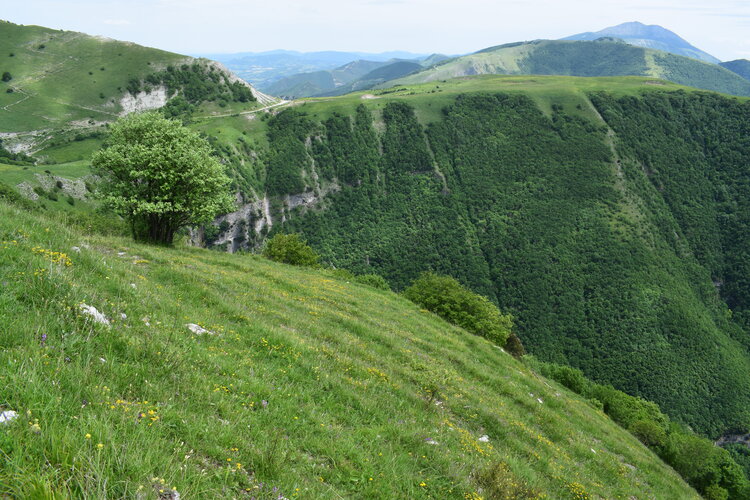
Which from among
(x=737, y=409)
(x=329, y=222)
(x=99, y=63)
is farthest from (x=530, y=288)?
(x=99, y=63)

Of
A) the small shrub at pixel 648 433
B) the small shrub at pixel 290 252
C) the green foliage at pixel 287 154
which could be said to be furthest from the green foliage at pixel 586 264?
the small shrub at pixel 290 252

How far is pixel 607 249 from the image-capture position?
163125 mm

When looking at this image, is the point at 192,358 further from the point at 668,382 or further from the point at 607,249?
the point at 607,249

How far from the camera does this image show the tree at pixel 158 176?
24.9 metres

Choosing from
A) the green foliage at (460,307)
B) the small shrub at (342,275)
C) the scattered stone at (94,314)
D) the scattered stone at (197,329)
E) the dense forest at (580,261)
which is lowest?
the dense forest at (580,261)

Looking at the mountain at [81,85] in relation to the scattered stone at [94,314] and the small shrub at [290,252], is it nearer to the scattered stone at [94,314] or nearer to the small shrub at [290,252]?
the small shrub at [290,252]

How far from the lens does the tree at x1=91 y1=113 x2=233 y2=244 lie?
980 inches

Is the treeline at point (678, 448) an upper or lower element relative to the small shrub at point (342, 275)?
lower

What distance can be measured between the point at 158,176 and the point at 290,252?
986 inches

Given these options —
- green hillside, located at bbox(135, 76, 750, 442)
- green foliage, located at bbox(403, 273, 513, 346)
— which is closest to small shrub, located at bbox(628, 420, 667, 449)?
green foliage, located at bbox(403, 273, 513, 346)

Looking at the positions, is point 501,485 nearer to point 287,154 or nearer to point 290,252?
point 290,252

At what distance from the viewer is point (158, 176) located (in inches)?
975

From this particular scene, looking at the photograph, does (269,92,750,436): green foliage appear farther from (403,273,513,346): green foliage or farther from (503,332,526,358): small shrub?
(403,273,513,346): green foliage

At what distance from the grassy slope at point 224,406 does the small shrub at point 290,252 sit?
2989 centimetres
